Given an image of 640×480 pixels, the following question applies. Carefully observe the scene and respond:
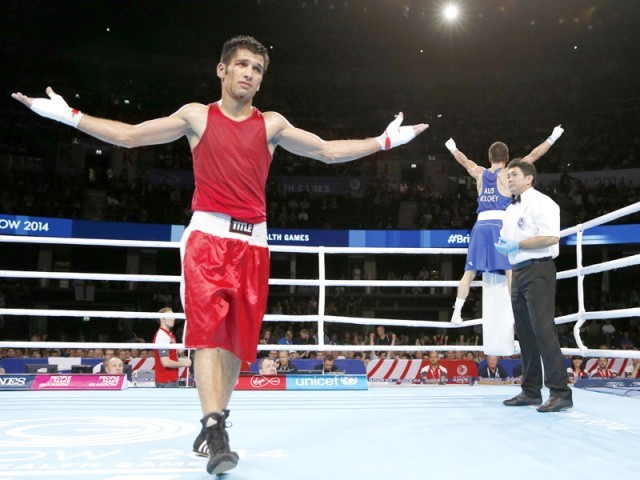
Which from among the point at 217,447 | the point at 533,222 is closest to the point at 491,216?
the point at 533,222

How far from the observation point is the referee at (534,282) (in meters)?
3.25

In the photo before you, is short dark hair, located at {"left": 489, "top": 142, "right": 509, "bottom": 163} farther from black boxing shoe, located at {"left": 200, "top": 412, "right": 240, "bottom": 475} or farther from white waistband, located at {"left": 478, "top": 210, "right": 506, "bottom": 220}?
black boxing shoe, located at {"left": 200, "top": 412, "right": 240, "bottom": 475}

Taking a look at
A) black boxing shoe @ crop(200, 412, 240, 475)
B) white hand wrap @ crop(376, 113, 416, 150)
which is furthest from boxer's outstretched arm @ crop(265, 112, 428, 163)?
black boxing shoe @ crop(200, 412, 240, 475)

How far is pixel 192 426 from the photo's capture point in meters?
2.70

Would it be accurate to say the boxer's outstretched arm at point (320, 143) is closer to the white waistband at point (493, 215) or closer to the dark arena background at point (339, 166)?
the white waistband at point (493, 215)

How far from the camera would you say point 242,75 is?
7.25ft

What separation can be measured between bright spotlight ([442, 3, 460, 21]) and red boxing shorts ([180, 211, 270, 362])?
15.3 metres

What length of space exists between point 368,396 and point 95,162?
613 inches

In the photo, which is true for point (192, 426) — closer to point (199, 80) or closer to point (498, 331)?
point (498, 331)

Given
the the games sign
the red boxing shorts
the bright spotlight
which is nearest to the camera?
the red boxing shorts

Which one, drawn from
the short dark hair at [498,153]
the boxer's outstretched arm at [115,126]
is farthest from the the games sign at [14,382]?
the short dark hair at [498,153]

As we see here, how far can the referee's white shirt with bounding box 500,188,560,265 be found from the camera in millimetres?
3348

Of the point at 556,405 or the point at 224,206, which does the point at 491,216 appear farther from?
the point at 224,206

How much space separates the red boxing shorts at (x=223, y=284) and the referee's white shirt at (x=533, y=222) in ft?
6.00
